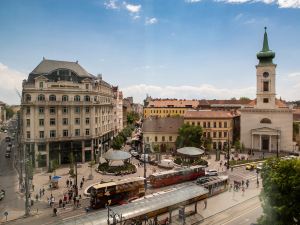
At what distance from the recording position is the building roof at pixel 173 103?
135375 mm

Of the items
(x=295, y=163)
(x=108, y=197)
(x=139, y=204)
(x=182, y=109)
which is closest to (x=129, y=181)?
(x=108, y=197)

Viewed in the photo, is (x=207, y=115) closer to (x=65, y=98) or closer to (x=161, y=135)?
(x=161, y=135)

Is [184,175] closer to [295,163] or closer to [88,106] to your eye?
[295,163]

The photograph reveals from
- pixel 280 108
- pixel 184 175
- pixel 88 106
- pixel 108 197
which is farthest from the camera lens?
pixel 280 108

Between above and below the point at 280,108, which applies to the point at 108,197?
below

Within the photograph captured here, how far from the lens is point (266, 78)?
77.8 meters

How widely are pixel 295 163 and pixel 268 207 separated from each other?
442cm

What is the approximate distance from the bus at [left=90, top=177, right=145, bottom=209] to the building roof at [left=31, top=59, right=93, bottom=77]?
3507 centimetres

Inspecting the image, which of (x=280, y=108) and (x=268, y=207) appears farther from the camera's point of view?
(x=280, y=108)

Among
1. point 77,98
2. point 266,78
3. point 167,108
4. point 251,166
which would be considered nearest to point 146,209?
point 251,166

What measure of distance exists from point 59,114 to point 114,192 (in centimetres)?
3097

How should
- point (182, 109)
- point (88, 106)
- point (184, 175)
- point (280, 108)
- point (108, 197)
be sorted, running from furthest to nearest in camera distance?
point (182, 109) → point (280, 108) → point (88, 106) → point (184, 175) → point (108, 197)

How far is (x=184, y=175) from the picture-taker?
152ft

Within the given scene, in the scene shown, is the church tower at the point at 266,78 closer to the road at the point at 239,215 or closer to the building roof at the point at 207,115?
the building roof at the point at 207,115
